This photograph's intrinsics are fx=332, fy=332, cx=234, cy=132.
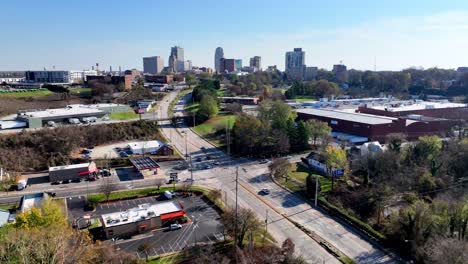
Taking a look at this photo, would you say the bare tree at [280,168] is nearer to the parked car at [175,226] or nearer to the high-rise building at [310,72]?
the parked car at [175,226]

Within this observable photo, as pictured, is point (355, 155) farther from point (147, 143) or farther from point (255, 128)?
point (147, 143)

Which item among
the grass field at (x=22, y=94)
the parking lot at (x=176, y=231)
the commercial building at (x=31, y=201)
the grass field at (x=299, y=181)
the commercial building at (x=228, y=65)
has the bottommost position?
the parking lot at (x=176, y=231)

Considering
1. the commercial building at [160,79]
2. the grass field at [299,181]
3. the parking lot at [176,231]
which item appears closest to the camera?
the parking lot at [176,231]

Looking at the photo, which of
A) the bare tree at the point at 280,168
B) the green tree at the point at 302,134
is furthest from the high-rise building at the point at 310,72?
the bare tree at the point at 280,168

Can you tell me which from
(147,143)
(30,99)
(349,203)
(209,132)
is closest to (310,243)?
(349,203)

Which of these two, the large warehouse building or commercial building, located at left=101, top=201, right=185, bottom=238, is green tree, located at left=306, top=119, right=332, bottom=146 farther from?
commercial building, located at left=101, top=201, right=185, bottom=238

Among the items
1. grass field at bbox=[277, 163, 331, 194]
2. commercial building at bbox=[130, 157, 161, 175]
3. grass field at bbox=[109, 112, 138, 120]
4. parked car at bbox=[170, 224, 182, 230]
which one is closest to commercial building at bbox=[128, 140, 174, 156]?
commercial building at bbox=[130, 157, 161, 175]

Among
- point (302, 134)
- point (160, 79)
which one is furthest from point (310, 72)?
point (302, 134)
